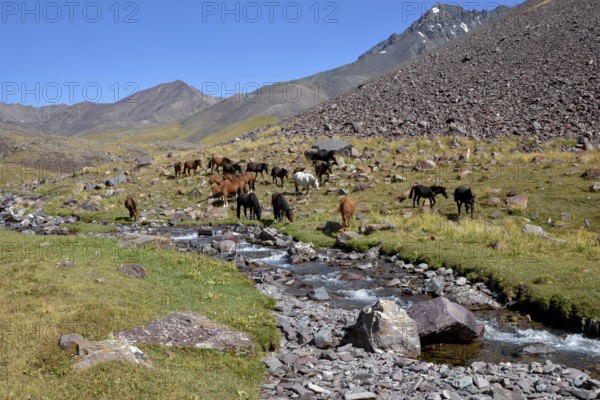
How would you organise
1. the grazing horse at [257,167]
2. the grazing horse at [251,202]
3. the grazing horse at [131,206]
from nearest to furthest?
the grazing horse at [251,202] < the grazing horse at [131,206] < the grazing horse at [257,167]

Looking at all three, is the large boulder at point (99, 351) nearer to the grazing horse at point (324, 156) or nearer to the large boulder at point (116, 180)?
the grazing horse at point (324, 156)

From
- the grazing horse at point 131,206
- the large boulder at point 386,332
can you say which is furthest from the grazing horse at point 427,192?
the large boulder at point 386,332

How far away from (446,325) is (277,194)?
763 inches

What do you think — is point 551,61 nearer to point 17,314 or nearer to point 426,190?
point 426,190

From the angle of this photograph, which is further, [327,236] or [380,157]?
[380,157]

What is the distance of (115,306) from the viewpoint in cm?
1215

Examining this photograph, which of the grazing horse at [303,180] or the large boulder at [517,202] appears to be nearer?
the large boulder at [517,202]

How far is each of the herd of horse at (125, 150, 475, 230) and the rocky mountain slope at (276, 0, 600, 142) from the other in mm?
16165

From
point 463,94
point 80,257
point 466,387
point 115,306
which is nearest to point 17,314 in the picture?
point 115,306

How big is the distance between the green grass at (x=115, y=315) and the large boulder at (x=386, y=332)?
7.34 feet

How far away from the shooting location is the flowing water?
11.9 m

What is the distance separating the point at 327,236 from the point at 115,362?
18452 mm

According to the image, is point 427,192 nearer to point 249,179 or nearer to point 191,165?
point 249,179

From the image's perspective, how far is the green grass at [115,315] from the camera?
833 cm
